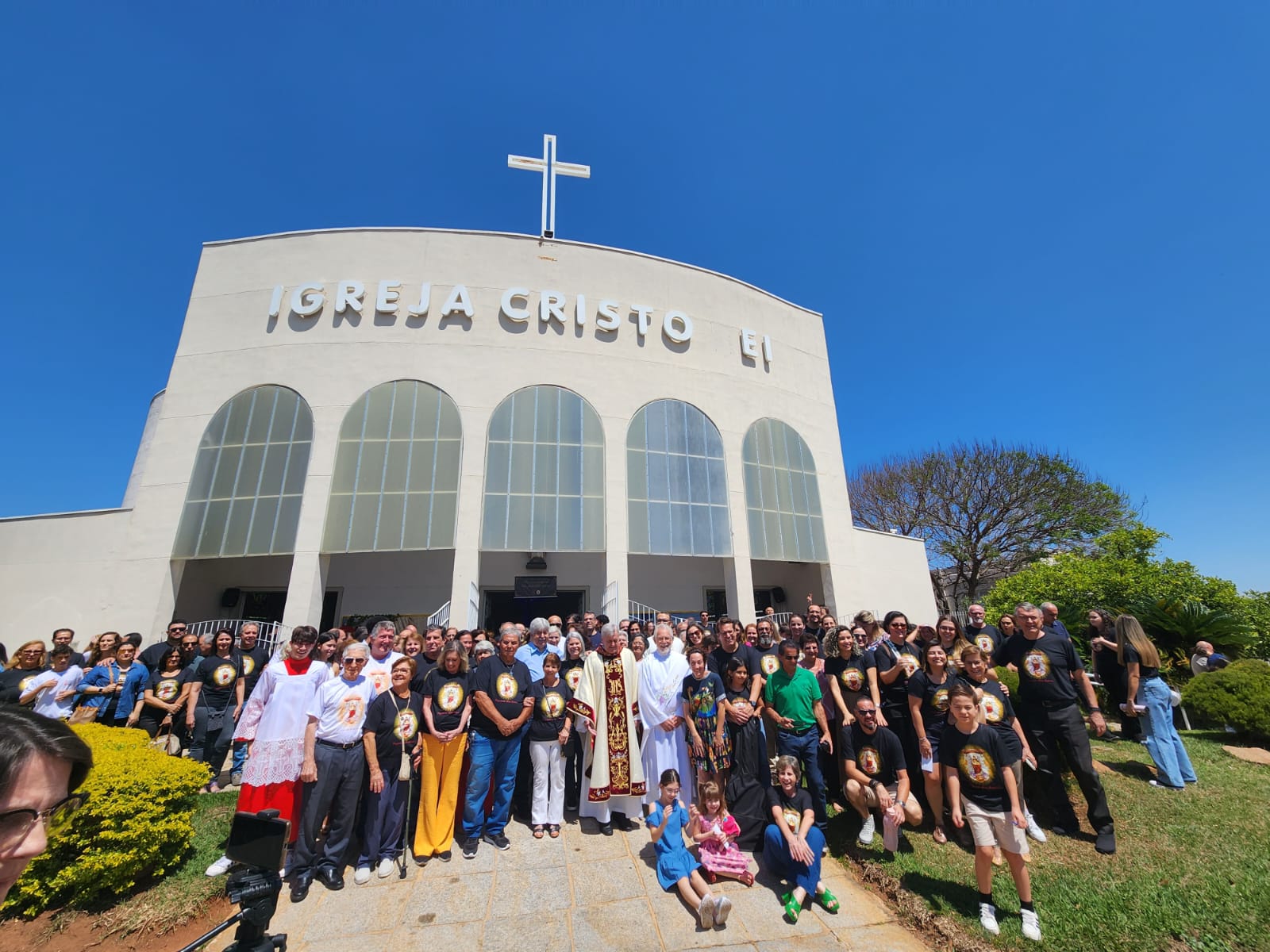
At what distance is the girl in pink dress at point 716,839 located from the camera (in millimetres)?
4148

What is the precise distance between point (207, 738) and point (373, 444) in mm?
8583

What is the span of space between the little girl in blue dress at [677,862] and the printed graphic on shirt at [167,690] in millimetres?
6456

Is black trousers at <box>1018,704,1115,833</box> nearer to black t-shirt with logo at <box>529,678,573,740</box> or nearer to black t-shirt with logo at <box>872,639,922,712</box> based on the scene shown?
black t-shirt with logo at <box>872,639,922,712</box>

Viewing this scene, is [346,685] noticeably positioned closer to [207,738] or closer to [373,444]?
[207,738]

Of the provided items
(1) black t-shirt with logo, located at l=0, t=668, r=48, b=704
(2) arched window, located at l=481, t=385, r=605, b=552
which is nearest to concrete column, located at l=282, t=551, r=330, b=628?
(2) arched window, located at l=481, t=385, r=605, b=552

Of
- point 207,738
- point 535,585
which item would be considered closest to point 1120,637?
point 207,738

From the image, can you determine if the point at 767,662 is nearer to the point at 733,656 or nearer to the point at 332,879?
the point at 733,656

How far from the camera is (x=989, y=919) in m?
3.53

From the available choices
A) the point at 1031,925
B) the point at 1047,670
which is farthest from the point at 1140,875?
the point at 1047,670

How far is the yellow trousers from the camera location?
457 centimetres

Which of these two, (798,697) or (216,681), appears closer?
(798,697)

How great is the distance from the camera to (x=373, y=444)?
13.6 meters

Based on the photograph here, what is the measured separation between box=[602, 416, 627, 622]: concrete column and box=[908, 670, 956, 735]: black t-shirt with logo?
892 centimetres

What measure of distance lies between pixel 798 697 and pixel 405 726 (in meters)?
3.83
